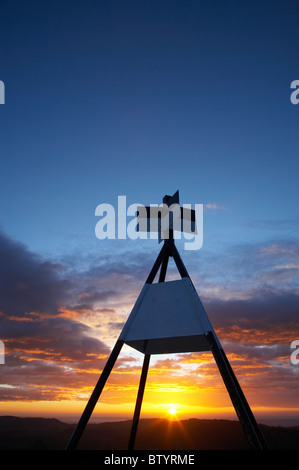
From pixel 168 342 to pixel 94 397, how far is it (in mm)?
3055

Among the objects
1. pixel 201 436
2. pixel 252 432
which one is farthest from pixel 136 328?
pixel 201 436

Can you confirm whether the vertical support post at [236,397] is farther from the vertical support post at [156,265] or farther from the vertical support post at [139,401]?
the vertical support post at [139,401]

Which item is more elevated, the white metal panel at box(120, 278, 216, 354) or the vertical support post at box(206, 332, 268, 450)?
the white metal panel at box(120, 278, 216, 354)

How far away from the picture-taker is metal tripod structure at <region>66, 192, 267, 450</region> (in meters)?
9.25

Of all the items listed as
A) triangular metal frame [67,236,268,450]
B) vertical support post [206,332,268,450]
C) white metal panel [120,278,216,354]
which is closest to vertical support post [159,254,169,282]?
triangular metal frame [67,236,268,450]

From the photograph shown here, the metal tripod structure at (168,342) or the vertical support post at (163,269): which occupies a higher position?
the vertical support post at (163,269)

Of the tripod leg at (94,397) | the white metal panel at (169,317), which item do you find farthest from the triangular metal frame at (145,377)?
Result: the white metal panel at (169,317)

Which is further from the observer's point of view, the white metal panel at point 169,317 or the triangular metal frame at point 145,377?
the white metal panel at point 169,317

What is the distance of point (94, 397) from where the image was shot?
10.1 m

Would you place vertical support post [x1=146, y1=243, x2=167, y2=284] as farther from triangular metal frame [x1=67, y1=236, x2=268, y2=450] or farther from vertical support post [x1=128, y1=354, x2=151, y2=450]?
vertical support post [x1=128, y1=354, x2=151, y2=450]

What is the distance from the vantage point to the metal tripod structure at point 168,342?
925cm
